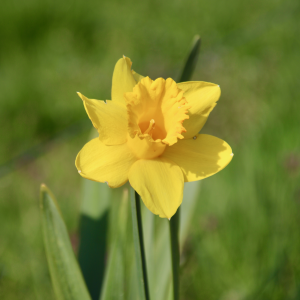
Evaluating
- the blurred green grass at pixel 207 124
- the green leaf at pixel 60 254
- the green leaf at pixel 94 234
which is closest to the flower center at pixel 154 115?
the green leaf at pixel 60 254

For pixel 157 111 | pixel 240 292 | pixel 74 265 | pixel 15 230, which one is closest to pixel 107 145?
pixel 157 111

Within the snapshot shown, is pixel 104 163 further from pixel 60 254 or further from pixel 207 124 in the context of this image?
pixel 207 124

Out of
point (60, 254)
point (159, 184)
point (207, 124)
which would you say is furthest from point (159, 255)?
point (207, 124)

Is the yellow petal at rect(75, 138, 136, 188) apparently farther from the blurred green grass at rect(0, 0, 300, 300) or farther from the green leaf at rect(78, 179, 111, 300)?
the blurred green grass at rect(0, 0, 300, 300)

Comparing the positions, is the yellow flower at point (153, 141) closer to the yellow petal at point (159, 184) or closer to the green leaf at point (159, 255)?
the yellow petal at point (159, 184)

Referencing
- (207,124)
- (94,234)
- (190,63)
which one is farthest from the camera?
(207,124)

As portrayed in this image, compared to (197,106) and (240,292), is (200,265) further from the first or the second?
(197,106)
